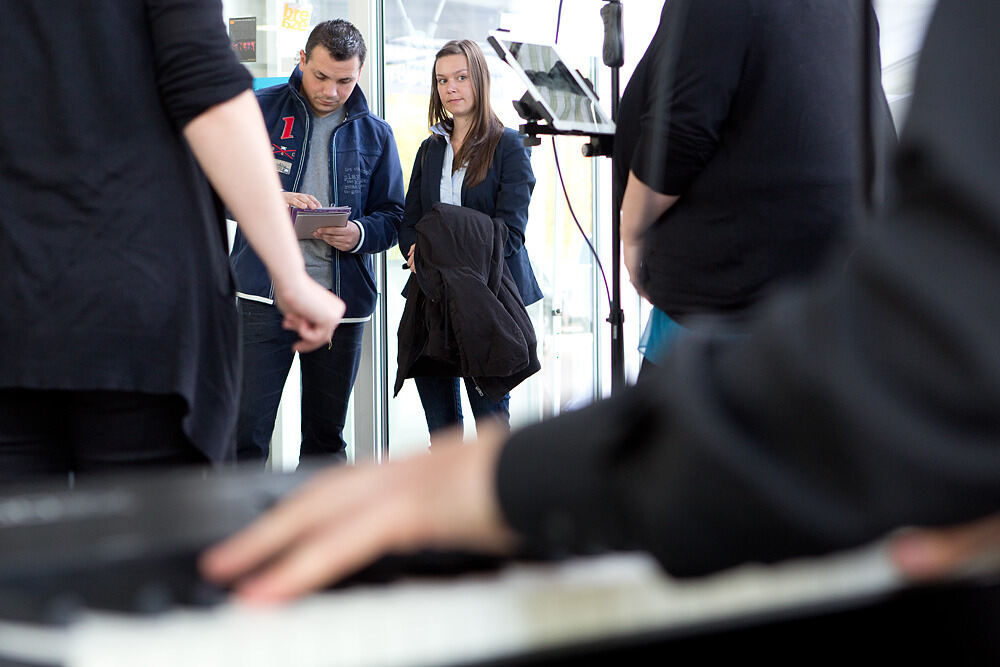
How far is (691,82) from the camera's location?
1436mm

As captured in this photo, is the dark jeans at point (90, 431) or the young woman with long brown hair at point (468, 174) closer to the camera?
the dark jeans at point (90, 431)

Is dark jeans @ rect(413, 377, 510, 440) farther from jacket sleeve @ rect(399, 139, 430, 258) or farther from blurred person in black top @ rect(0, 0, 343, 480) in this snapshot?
blurred person in black top @ rect(0, 0, 343, 480)

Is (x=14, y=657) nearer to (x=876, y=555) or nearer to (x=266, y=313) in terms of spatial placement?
(x=876, y=555)

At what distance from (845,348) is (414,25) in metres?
3.72

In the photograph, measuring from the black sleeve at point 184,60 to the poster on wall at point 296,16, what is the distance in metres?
2.67

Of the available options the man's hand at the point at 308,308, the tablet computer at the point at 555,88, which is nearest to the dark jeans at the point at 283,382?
the tablet computer at the point at 555,88

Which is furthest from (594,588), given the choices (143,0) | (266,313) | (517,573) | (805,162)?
(266,313)

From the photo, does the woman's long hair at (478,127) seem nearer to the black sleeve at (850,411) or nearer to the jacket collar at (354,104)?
the jacket collar at (354,104)

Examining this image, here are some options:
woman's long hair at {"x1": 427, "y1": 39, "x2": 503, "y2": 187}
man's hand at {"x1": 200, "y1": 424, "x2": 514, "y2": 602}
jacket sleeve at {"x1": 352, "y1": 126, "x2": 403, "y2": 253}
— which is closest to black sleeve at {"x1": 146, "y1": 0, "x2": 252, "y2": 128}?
man's hand at {"x1": 200, "y1": 424, "x2": 514, "y2": 602}

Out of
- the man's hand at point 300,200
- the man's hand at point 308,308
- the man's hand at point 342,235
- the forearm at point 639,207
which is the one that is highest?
the forearm at point 639,207

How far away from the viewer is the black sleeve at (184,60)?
105 centimetres

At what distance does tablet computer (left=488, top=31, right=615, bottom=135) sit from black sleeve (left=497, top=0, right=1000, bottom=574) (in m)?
1.64

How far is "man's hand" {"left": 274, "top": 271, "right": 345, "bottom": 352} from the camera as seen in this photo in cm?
121

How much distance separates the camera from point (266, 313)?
2803 millimetres
